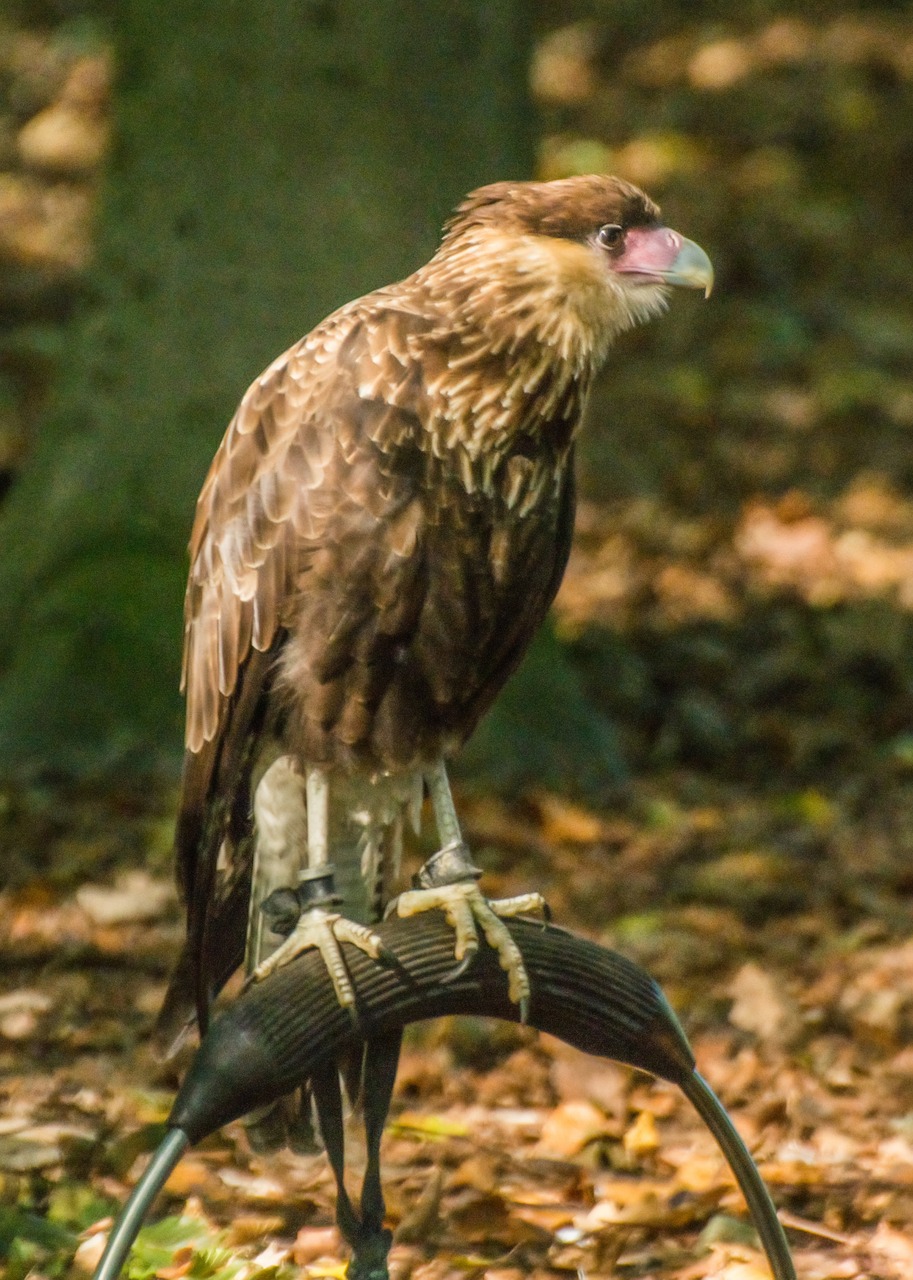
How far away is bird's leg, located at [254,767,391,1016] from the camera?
2947mm

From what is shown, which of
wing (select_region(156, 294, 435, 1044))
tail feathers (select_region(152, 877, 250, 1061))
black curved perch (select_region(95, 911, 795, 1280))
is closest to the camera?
black curved perch (select_region(95, 911, 795, 1280))

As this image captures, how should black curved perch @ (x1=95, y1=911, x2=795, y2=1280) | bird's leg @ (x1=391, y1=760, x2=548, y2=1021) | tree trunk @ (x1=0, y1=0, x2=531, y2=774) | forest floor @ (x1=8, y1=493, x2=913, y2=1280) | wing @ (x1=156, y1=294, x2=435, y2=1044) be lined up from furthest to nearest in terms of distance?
tree trunk @ (x1=0, y1=0, x2=531, y2=774), forest floor @ (x1=8, y1=493, x2=913, y2=1280), wing @ (x1=156, y1=294, x2=435, y2=1044), bird's leg @ (x1=391, y1=760, x2=548, y2=1021), black curved perch @ (x1=95, y1=911, x2=795, y2=1280)

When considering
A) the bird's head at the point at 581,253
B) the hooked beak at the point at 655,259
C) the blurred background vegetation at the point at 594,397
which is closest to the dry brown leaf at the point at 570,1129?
the blurred background vegetation at the point at 594,397

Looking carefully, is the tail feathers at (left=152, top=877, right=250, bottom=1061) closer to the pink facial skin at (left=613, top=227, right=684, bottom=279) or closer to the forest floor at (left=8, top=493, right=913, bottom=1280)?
the forest floor at (left=8, top=493, right=913, bottom=1280)

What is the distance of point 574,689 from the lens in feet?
21.1

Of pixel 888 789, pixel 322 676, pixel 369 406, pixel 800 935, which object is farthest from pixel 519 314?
pixel 888 789

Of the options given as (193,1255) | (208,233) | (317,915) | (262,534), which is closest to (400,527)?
(262,534)

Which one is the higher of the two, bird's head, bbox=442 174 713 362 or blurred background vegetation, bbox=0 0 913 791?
blurred background vegetation, bbox=0 0 913 791

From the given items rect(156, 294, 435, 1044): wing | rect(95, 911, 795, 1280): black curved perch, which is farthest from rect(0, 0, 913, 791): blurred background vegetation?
rect(95, 911, 795, 1280): black curved perch

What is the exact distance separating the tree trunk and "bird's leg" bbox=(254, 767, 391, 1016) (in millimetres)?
2541

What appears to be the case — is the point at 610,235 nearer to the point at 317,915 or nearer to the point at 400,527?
the point at 400,527

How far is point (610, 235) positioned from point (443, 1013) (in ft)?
4.41

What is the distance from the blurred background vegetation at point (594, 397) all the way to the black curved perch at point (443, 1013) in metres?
3.16

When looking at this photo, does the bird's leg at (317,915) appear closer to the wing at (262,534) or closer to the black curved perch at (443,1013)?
the black curved perch at (443,1013)
